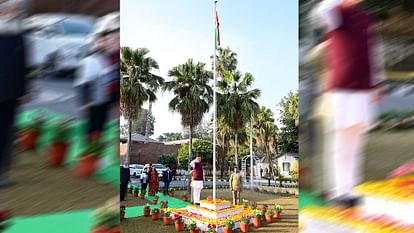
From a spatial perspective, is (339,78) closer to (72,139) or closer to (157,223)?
(72,139)

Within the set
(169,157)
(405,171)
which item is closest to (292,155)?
(169,157)

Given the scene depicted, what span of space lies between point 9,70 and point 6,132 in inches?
14.8

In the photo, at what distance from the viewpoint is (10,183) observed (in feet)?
7.48

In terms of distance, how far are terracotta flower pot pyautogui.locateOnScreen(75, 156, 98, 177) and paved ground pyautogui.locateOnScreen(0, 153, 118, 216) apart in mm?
39

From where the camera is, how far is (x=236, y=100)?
700 inches

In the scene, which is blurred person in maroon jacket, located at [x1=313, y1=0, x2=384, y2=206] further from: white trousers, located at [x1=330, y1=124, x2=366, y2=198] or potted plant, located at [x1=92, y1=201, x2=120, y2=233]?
potted plant, located at [x1=92, y1=201, x2=120, y2=233]

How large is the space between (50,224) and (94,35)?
4.01ft

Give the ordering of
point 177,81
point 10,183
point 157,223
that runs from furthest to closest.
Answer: point 177,81 < point 157,223 < point 10,183

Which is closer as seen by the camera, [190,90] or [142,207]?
[142,207]

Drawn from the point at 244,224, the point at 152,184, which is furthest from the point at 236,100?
the point at 244,224

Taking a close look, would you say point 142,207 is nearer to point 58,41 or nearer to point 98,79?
point 98,79

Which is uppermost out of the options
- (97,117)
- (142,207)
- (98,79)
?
(98,79)

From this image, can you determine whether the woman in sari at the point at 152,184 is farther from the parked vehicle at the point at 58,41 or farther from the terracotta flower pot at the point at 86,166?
the parked vehicle at the point at 58,41

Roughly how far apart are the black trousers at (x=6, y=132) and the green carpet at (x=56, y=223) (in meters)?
0.31
